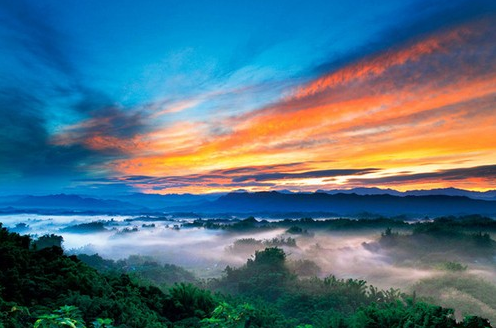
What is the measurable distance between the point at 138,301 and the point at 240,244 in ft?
173

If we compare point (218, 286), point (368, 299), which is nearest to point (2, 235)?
point (368, 299)

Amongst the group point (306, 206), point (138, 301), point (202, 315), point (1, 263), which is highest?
point (1, 263)

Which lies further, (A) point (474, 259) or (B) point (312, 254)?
(B) point (312, 254)

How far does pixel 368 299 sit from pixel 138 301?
15061mm

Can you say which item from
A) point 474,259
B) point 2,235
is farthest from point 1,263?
point 474,259

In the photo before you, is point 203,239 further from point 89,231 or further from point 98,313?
point 98,313

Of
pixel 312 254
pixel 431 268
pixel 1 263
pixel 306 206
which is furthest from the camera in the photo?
pixel 306 206

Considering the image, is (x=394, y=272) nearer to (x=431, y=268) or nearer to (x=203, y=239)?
(x=431, y=268)

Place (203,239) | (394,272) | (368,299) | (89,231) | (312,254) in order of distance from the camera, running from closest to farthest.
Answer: (368,299), (394,272), (312,254), (203,239), (89,231)

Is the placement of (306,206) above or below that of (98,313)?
below

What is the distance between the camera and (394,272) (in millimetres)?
34906

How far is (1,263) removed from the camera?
8.95 meters

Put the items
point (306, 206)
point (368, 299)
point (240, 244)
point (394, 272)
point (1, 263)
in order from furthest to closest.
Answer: point (306, 206) < point (240, 244) < point (394, 272) < point (368, 299) < point (1, 263)

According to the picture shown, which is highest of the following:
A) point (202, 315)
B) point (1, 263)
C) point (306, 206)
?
point (1, 263)
